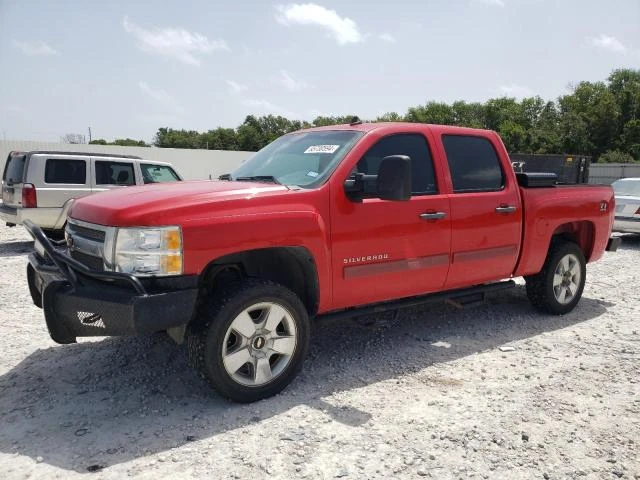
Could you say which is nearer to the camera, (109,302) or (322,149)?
(109,302)

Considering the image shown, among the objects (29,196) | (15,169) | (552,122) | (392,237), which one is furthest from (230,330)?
(552,122)

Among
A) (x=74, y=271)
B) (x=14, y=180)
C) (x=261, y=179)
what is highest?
(x=261, y=179)

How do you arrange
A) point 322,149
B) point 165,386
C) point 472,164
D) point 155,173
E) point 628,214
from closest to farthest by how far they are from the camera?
point 165,386, point 322,149, point 472,164, point 628,214, point 155,173

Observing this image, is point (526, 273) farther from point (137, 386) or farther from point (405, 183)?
point (137, 386)

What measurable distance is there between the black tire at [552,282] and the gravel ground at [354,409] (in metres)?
0.39

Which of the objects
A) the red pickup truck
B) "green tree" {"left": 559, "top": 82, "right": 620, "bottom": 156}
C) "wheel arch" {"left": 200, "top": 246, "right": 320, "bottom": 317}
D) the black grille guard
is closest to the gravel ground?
"wheel arch" {"left": 200, "top": 246, "right": 320, "bottom": 317}

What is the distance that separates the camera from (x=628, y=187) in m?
11.9

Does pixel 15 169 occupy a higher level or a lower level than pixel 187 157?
lower

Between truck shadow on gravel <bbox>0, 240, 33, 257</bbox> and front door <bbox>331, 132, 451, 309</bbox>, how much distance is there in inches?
302

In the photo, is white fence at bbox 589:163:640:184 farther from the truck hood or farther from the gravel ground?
the truck hood

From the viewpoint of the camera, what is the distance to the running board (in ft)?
13.1

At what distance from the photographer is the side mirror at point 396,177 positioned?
357 centimetres

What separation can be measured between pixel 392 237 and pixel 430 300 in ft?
2.72

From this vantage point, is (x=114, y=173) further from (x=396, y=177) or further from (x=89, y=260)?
(x=396, y=177)
